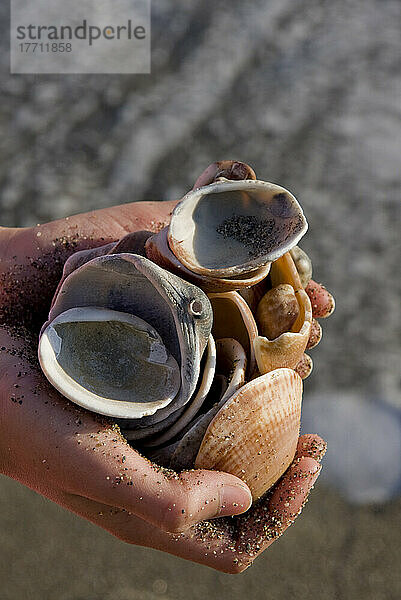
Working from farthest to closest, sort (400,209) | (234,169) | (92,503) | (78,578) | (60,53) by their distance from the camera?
(60,53), (400,209), (78,578), (234,169), (92,503)

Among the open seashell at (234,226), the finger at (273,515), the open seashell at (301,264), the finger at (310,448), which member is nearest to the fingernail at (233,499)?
the finger at (273,515)

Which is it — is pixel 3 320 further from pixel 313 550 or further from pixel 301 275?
pixel 313 550

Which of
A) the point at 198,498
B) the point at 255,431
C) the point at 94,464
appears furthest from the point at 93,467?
the point at 255,431

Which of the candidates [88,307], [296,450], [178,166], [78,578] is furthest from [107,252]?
[178,166]

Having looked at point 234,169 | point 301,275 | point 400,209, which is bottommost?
point 400,209

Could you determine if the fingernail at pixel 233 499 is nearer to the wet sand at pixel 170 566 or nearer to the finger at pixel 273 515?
the finger at pixel 273 515

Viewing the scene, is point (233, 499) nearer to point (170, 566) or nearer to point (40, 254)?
point (40, 254)
